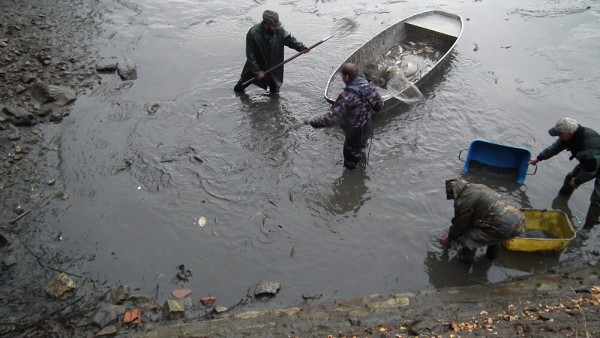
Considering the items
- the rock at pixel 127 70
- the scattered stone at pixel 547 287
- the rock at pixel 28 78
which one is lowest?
the scattered stone at pixel 547 287

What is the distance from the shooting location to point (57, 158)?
23.7ft

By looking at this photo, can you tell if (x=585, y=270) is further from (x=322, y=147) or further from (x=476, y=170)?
(x=322, y=147)

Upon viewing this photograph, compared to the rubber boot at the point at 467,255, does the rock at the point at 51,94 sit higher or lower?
higher

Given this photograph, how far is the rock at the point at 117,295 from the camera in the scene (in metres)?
5.20

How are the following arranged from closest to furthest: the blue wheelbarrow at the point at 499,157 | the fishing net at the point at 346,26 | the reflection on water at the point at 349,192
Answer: the reflection on water at the point at 349,192 → the blue wheelbarrow at the point at 499,157 → the fishing net at the point at 346,26

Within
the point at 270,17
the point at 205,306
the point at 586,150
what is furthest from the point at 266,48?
the point at 586,150

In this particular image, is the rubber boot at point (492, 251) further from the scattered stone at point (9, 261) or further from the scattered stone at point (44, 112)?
the scattered stone at point (44, 112)

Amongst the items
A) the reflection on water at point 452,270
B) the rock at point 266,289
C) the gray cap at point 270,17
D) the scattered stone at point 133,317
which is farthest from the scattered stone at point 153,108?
the reflection on water at point 452,270

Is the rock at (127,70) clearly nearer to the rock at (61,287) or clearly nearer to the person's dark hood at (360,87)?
the rock at (61,287)

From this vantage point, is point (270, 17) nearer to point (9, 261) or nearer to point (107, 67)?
point (107, 67)

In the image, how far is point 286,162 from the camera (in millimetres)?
7547

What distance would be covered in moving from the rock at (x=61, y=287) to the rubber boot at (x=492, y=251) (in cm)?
566

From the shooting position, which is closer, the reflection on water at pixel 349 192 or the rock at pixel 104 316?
the rock at pixel 104 316

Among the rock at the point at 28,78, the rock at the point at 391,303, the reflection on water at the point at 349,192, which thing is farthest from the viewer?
the rock at the point at 28,78
